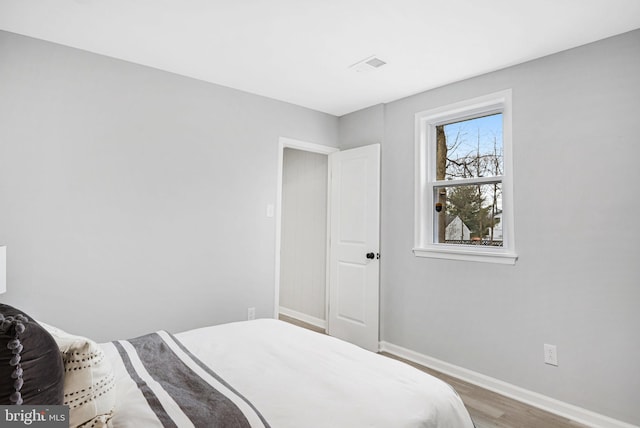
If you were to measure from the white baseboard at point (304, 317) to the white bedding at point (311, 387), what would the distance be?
2.51m

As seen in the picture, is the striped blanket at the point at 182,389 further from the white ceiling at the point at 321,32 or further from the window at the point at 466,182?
the window at the point at 466,182

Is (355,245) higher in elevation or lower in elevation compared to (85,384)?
higher

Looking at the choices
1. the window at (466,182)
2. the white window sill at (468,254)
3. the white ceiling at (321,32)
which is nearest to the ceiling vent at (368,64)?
the white ceiling at (321,32)

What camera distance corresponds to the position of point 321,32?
237 cm

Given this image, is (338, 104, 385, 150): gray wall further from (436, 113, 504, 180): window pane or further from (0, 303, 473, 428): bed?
(0, 303, 473, 428): bed

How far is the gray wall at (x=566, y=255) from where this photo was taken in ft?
7.41

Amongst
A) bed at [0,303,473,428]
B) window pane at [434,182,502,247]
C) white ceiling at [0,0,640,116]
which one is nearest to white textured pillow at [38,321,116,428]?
bed at [0,303,473,428]

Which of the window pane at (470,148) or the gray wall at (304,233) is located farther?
the gray wall at (304,233)

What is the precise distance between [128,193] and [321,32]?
183 centimetres

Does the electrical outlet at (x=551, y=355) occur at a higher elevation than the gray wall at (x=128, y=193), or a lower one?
lower

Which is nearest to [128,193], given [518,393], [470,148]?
[470,148]

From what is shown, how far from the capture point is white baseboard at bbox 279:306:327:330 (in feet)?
14.5

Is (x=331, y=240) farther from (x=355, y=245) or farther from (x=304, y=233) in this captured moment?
(x=304, y=233)

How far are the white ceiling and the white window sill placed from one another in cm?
144
